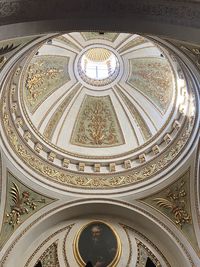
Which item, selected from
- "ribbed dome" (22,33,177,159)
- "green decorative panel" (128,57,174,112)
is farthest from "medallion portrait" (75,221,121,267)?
"green decorative panel" (128,57,174,112)

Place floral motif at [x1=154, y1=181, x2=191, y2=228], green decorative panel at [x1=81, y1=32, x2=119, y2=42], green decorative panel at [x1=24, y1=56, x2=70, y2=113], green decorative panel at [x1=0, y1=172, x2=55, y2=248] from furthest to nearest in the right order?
green decorative panel at [x1=81, y1=32, x2=119, y2=42] → green decorative panel at [x1=24, y1=56, x2=70, y2=113] → floral motif at [x1=154, y1=181, x2=191, y2=228] → green decorative panel at [x1=0, y1=172, x2=55, y2=248]

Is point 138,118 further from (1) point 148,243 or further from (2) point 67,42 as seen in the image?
(1) point 148,243

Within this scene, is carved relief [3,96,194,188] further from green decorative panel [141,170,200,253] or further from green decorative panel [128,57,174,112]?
green decorative panel [128,57,174,112]

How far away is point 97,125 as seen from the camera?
13805 mm

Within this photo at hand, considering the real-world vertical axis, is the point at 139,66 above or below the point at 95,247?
above

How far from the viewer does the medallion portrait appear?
11.0m

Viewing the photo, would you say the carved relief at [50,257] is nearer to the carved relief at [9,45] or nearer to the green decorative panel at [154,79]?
the green decorative panel at [154,79]

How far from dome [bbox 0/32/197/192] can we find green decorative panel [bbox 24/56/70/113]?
0.03 m

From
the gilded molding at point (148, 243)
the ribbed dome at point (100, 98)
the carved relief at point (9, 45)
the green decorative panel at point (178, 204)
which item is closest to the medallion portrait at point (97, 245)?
the gilded molding at point (148, 243)

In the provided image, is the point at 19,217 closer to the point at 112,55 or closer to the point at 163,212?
the point at 163,212

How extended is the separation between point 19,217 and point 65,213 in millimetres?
1391

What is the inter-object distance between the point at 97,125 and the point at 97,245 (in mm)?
4276

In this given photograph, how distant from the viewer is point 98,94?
46.3 feet

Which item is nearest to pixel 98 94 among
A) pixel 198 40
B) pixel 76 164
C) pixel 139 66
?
pixel 139 66
